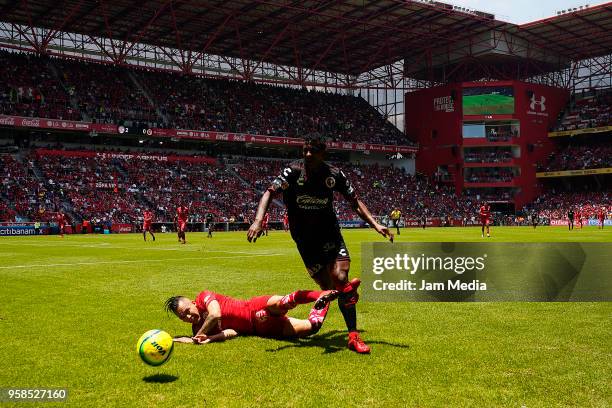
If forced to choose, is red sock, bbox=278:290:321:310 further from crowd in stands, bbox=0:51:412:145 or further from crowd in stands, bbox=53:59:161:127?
crowd in stands, bbox=53:59:161:127

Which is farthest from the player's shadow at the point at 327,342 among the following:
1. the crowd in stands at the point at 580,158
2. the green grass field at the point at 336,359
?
the crowd in stands at the point at 580,158

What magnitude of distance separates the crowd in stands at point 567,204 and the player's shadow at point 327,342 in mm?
64792

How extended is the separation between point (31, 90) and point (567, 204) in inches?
2357

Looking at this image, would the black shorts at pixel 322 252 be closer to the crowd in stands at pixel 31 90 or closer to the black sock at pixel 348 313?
the black sock at pixel 348 313

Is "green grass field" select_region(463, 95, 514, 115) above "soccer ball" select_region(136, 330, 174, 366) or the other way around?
above

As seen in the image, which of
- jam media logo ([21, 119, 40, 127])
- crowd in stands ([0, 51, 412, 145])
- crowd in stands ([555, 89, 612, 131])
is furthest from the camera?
crowd in stands ([555, 89, 612, 131])

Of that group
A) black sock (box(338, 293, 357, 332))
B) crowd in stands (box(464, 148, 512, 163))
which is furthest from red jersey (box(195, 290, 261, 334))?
crowd in stands (box(464, 148, 512, 163))

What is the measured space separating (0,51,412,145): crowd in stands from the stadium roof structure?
9.01ft

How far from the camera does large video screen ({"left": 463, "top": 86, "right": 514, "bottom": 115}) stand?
72688 mm

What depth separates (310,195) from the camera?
6965 millimetres

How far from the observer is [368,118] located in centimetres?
7875

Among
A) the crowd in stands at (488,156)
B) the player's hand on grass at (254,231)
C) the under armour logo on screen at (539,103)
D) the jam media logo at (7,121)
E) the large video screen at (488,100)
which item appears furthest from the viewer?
the under armour logo on screen at (539,103)

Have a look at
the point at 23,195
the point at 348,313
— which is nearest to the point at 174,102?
the point at 23,195

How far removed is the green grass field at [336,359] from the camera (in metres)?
4.75
